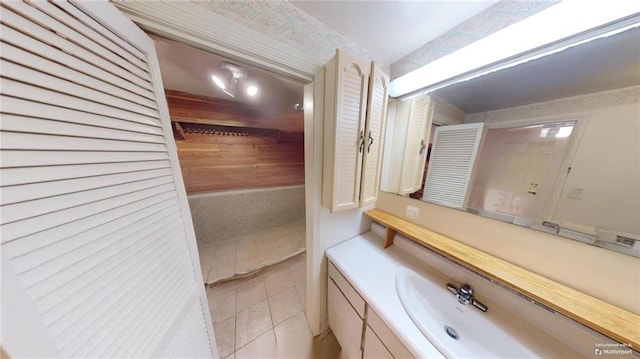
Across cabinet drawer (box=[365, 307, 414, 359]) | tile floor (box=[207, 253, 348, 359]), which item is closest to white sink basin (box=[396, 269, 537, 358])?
cabinet drawer (box=[365, 307, 414, 359])

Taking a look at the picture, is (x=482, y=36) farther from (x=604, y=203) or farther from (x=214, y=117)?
(x=214, y=117)

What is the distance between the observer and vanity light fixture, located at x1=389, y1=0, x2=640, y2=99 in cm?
51

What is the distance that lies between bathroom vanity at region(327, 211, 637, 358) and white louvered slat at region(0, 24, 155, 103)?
3.75ft

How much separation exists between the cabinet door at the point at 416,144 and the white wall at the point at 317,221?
37 centimetres

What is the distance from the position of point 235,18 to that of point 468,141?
4.01 feet

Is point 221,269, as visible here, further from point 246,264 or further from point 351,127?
point 351,127

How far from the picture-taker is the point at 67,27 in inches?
14.1

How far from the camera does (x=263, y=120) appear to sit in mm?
2270

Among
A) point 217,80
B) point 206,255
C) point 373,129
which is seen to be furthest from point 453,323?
point 206,255

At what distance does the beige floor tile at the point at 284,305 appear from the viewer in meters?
1.37

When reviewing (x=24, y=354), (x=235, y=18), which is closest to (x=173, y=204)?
(x=24, y=354)

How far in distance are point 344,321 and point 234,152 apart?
2249mm

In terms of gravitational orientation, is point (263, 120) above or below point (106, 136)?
above

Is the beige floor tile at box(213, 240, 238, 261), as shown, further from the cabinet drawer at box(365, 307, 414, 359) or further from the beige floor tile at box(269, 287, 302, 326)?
the cabinet drawer at box(365, 307, 414, 359)
